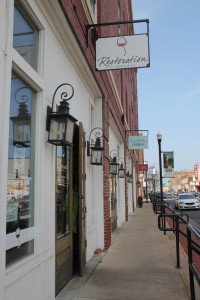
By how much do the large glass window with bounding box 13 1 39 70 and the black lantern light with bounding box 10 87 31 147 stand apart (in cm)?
42

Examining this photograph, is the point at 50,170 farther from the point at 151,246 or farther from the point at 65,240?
the point at 151,246

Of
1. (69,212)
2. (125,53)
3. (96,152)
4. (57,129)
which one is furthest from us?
(96,152)

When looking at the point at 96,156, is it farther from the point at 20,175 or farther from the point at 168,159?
the point at 168,159

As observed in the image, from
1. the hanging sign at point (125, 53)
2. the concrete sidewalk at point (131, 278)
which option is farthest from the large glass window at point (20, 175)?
the hanging sign at point (125, 53)

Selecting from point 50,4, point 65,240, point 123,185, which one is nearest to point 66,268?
point 65,240

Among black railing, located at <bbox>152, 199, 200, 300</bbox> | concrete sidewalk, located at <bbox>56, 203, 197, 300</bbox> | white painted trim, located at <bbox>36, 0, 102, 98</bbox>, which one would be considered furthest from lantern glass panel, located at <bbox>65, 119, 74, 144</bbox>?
concrete sidewalk, located at <bbox>56, 203, 197, 300</bbox>

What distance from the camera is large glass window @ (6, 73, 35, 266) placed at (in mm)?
3137

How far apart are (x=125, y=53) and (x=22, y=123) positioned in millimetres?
3063

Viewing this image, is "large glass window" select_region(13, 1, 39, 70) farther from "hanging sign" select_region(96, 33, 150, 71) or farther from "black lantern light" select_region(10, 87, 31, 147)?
"hanging sign" select_region(96, 33, 150, 71)

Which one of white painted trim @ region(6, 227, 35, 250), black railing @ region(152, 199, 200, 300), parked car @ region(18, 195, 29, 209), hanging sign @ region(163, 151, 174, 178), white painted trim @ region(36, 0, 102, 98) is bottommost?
black railing @ region(152, 199, 200, 300)

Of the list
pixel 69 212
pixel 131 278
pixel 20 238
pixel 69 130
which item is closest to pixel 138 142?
pixel 131 278

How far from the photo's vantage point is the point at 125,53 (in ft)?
19.1

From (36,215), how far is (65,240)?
1383 mm

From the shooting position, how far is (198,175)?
91312 mm
